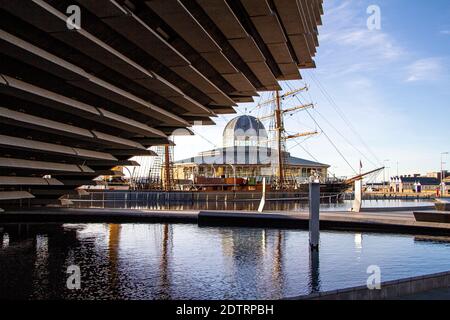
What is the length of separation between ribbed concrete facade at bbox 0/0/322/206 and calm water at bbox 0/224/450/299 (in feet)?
15.1

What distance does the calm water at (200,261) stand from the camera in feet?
36.2

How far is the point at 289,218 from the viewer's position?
939 inches

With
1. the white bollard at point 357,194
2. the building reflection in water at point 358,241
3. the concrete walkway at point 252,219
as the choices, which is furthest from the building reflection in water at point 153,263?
the white bollard at point 357,194

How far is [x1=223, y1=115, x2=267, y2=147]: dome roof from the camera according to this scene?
379ft

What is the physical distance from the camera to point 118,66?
14945 mm

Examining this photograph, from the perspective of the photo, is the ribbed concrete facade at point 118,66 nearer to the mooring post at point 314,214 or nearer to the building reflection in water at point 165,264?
the building reflection in water at point 165,264

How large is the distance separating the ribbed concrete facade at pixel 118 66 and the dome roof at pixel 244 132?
292ft

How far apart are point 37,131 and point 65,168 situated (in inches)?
228

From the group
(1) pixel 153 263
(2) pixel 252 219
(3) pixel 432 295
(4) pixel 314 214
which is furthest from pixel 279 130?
(3) pixel 432 295

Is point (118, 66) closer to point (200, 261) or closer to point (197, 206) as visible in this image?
point (200, 261)

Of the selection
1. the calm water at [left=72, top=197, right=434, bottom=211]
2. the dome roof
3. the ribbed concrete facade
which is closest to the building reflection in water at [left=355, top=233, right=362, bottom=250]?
the ribbed concrete facade

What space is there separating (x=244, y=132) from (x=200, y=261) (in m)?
102
